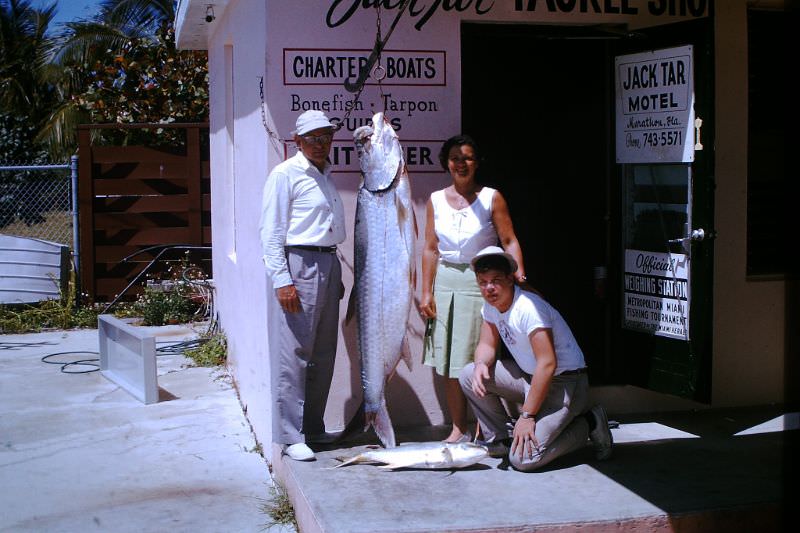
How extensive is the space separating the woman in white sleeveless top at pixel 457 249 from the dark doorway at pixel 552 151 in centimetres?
129

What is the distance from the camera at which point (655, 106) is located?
6594 millimetres

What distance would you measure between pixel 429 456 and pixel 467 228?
133 centimetres

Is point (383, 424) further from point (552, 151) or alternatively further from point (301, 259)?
point (552, 151)

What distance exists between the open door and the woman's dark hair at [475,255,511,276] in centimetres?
142

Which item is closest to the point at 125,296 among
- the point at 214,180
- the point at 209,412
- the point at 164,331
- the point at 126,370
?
the point at 164,331

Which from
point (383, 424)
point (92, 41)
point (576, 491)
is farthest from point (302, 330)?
point (92, 41)

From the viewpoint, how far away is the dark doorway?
7377 mm

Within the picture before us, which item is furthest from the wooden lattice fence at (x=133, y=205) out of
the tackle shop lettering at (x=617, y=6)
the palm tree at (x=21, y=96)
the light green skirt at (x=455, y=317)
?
the palm tree at (x=21, y=96)

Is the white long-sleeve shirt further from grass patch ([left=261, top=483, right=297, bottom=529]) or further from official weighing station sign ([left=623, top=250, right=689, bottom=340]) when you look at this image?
official weighing station sign ([left=623, top=250, right=689, bottom=340])

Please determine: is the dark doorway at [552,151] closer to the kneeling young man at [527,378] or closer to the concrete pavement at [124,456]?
the kneeling young man at [527,378]

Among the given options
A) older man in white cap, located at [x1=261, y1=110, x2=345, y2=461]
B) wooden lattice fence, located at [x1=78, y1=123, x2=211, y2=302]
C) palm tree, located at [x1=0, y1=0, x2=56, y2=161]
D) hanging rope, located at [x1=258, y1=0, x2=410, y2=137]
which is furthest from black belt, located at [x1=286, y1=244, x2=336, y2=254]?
palm tree, located at [x1=0, y1=0, x2=56, y2=161]

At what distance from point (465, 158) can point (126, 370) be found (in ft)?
14.8

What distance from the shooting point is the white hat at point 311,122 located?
5883 millimetres

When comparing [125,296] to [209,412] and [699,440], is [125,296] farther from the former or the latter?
[699,440]
